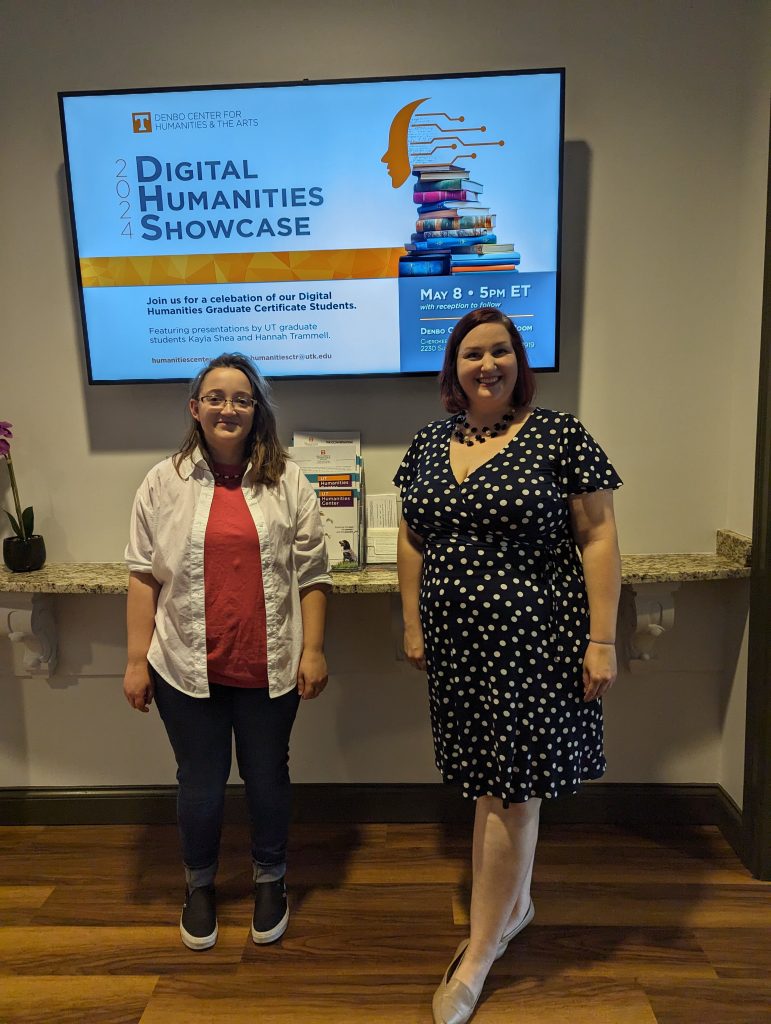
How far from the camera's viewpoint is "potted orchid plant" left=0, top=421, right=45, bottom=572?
6.72 ft

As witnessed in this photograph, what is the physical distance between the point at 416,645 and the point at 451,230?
115 centimetres

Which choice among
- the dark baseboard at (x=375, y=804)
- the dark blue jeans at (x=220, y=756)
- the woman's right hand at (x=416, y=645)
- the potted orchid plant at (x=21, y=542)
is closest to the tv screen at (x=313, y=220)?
the potted orchid plant at (x=21, y=542)

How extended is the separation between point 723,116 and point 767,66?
5.8 inches

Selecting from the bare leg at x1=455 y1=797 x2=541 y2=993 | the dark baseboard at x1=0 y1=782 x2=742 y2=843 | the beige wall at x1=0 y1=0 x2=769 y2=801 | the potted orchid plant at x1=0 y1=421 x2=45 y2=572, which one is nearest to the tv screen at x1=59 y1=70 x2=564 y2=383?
the beige wall at x1=0 y1=0 x2=769 y2=801

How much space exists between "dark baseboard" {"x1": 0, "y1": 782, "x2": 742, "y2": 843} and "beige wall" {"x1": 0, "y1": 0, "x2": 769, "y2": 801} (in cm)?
5

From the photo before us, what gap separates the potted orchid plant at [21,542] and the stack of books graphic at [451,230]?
1.31 meters

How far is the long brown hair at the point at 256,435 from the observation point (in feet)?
5.33

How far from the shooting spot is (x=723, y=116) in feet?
6.33

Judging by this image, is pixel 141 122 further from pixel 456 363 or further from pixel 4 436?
pixel 456 363

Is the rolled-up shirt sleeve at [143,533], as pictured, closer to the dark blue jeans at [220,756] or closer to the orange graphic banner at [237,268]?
the dark blue jeans at [220,756]

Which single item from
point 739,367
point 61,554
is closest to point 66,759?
point 61,554

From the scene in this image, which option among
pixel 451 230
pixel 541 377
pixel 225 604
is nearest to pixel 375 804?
pixel 225 604

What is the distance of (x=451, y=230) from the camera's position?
6.35 ft

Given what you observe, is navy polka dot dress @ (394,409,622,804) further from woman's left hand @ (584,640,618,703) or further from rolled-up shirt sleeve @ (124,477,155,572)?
rolled-up shirt sleeve @ (124,477,155,572)
